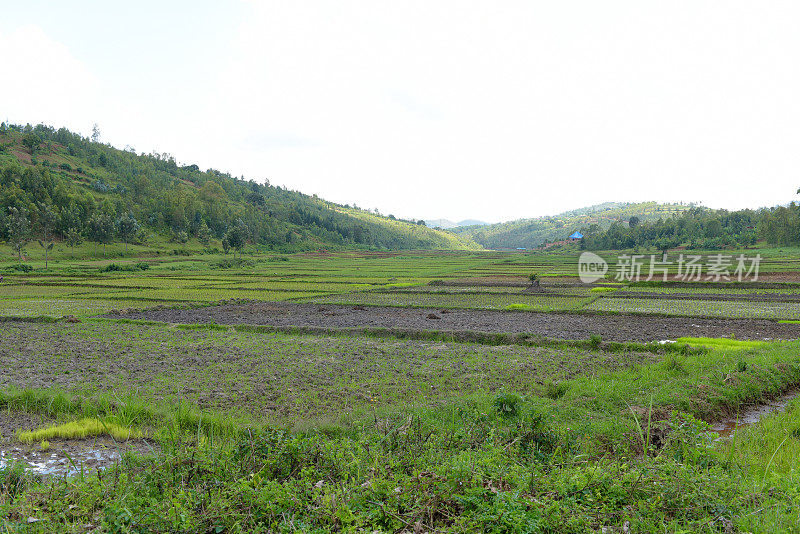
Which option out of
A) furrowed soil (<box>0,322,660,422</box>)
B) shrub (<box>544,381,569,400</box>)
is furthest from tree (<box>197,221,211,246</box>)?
shrub (<box>544,381,569,400</box>)

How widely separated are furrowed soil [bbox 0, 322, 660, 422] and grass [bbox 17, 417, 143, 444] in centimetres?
129

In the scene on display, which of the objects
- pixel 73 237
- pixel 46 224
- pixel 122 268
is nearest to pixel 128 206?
pixel 46 224

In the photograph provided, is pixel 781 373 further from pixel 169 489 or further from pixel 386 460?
pixel 169 489

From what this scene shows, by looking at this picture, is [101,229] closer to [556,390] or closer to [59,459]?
[59,459]

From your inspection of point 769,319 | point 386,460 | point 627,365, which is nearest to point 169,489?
point 386,460

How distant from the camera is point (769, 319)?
16.6 m

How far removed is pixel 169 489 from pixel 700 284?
1351 inches

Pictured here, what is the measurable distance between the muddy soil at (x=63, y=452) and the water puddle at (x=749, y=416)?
8813 mm

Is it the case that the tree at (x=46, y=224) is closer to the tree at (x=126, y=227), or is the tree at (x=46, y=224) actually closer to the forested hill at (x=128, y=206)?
the forested hill at (x=128, y=206)

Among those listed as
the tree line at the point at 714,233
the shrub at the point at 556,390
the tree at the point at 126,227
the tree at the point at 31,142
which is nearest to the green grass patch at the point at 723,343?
the shrub at the point at 556,390

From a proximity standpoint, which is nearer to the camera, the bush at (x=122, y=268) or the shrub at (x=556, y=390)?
the shrub at (x=556, y=390)

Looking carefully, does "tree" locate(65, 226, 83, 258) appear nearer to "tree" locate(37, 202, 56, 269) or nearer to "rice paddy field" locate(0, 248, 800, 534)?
"tree" locate(37, 202, 56, 269)

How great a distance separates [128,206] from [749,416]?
10675 centimetres

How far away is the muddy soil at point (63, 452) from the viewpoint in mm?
5457
